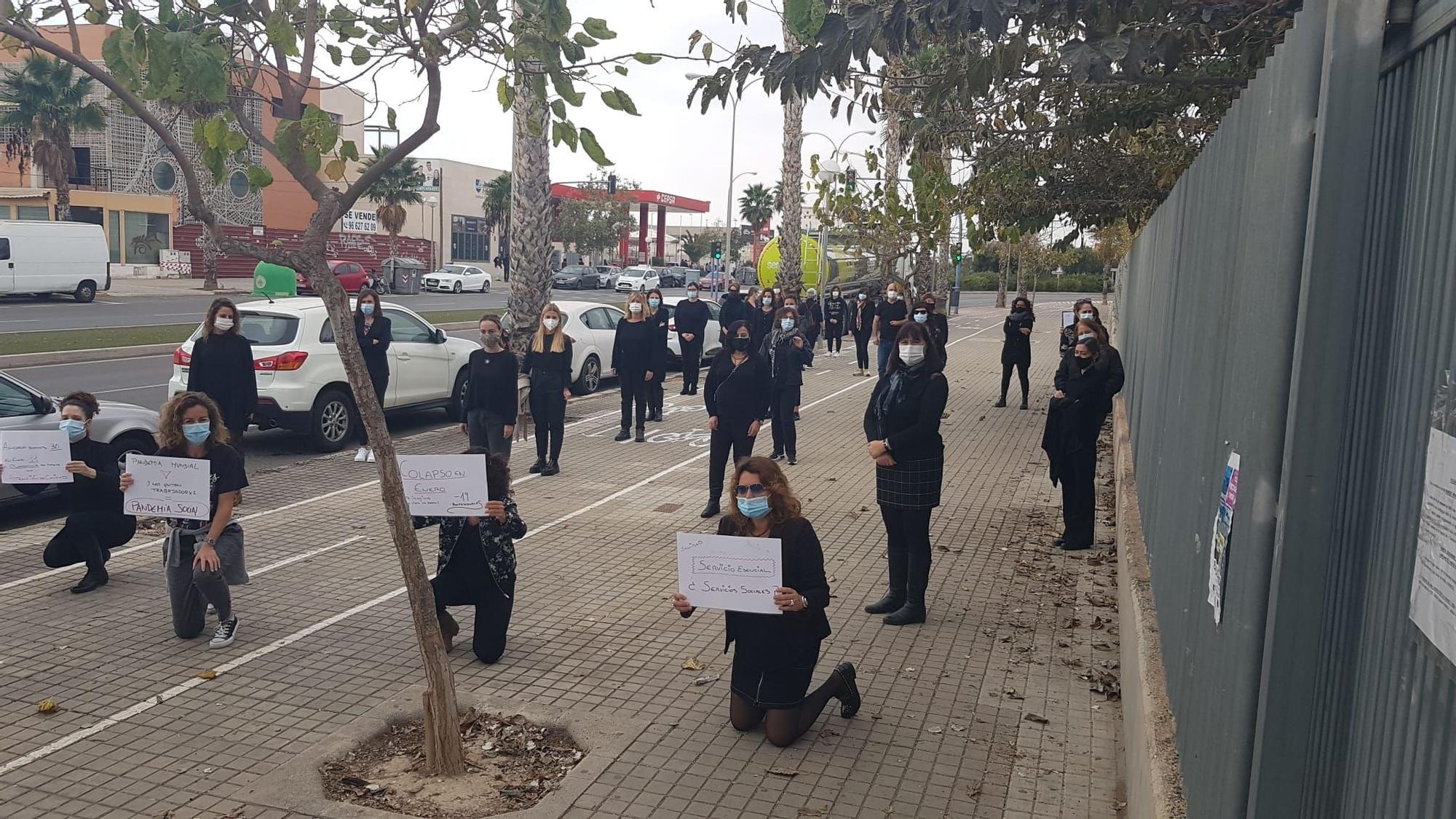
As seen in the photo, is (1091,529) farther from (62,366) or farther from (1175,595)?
(62,366)

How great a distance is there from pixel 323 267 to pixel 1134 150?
13762mm

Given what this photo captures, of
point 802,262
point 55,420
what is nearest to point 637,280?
point 802,262

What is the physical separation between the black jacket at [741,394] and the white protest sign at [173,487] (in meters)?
4.65

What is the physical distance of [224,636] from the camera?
7188 mm

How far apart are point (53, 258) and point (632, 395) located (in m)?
29.0

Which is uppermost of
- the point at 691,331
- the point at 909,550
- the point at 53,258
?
the point at 53,258

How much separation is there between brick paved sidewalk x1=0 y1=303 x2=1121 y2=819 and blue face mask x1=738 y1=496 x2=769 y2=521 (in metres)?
1.10

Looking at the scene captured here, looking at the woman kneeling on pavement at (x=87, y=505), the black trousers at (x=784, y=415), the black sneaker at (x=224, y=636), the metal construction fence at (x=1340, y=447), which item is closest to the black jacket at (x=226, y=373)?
the woman kneeling on pavement at (x=87, y=505)

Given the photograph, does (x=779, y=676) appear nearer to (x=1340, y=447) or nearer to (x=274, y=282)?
(x=1340, y=447)

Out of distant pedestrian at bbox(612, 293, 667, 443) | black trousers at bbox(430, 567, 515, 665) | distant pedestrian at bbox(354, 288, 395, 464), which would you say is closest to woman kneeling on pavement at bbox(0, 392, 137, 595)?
black trousers at bbox(430, 567, 515, 665)

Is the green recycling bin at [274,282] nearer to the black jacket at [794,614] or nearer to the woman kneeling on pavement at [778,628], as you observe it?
the woman kneeling on pavement at [778,628]

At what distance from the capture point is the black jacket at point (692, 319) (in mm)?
19766

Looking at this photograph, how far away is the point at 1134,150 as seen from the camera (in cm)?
1689

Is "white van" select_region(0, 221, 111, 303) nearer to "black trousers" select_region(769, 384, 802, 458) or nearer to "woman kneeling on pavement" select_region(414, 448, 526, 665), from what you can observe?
"black trousers" select_region(769, 384, 802, 458)
